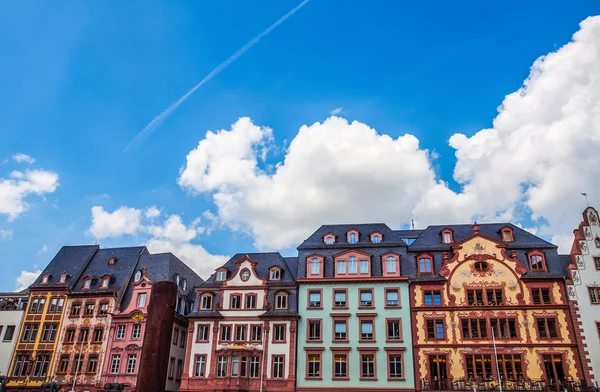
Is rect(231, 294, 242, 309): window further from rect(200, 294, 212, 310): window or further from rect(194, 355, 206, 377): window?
rect(194, 355, 206, 377): window

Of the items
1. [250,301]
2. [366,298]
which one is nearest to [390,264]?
[366,298]

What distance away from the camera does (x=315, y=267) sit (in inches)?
2130

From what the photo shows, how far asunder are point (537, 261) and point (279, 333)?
27258 mm

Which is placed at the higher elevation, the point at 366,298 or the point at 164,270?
the point at 164,270

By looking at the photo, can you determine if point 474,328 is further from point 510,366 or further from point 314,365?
point 314,365

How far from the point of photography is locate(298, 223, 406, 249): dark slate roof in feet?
181

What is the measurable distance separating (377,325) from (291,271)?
12106mm

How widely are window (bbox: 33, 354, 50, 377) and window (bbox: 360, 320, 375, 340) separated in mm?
35401

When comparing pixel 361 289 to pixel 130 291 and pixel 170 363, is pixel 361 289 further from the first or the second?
pixel 130 291

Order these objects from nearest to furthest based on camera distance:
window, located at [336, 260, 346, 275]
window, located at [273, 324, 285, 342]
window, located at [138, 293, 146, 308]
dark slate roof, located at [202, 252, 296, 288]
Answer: window, located at [273, 324, 285, 342] < window, located at [336, 260, 346, 275] < dark slate roof, located at [202, 252, 296, 288] < window, located at [138, 293, 146, 308]

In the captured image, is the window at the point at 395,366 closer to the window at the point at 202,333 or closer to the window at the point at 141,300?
the window at the point at 202,333

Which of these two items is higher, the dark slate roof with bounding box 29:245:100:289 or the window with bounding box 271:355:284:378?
the dark slate roof with bounding box 29:245:100:289

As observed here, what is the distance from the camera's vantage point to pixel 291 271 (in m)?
57.1

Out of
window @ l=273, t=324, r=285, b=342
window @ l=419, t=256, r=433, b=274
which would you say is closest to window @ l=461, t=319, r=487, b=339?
window @ l=419, t=256, r=433, b=274
